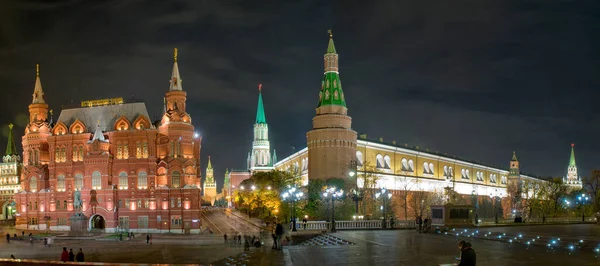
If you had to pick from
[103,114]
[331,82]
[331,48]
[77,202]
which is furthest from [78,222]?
[331,48]

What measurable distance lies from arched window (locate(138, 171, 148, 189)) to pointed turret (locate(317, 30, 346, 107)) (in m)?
31.7

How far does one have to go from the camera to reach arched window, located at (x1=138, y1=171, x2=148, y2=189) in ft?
277

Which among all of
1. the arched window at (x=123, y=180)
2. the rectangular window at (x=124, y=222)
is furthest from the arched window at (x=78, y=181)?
the rectangular window at (x=124, y=222)

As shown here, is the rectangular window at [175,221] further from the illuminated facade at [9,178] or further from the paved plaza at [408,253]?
the illuminated facade at [9,178]

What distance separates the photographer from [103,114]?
90250mm

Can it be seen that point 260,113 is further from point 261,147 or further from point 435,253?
point 435,253

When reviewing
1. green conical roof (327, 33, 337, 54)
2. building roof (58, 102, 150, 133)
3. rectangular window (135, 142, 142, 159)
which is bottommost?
rectangular window (135, 142, 142, 159)

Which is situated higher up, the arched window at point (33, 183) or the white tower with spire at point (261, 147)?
the white tower with spire at point (261, 147)

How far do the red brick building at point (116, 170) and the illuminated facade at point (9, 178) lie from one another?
77033 mm

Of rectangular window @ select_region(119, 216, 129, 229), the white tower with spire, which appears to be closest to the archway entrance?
rectangular window @ select_region(119, 216, 129, 229)

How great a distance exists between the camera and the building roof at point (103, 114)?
88438 mm

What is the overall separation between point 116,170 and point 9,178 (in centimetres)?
9389

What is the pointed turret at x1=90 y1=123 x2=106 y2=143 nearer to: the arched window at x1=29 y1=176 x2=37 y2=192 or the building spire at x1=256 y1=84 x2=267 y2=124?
the arched window at x1=29 y1=176 x2=37 y2=192

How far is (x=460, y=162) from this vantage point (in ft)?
487
